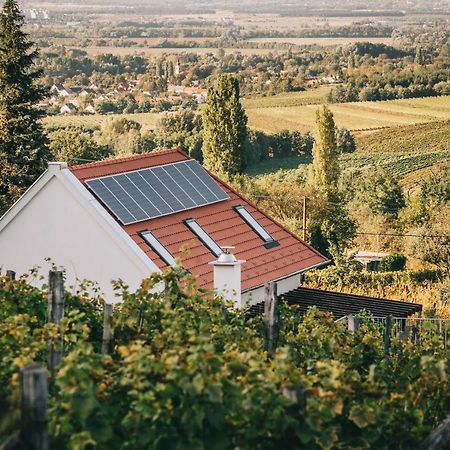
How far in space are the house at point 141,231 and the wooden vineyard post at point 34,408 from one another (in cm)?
1067

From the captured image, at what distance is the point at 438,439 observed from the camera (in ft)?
24.8

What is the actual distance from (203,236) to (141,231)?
127 centimetres

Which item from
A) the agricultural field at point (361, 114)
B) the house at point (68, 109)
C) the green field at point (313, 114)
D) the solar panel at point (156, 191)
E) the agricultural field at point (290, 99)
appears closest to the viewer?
the solar panel at point (156, 191)

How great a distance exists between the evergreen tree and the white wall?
40.9m

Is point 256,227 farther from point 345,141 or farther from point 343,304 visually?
point 345,141

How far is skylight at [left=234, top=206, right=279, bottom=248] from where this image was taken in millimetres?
20688

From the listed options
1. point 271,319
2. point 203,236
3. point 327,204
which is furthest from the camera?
point 327,204

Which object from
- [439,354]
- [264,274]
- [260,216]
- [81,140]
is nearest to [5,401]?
[439,354]

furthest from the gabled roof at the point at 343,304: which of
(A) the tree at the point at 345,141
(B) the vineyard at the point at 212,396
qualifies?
(A) the tree at the point at 345,141

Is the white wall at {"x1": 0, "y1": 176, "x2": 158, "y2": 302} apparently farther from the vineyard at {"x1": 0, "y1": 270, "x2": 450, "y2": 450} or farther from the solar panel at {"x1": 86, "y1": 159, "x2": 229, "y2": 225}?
the vineyard at {"x1": 0, "y1": 270, "x2": 450, "y2": 450}

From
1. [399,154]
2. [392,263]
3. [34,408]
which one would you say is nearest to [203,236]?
[34,408]

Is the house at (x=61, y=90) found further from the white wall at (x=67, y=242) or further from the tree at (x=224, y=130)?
the white wall at (x=67, y=242)

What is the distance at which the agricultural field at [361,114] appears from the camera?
319ft

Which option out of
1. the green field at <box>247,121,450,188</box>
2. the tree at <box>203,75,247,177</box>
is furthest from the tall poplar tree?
the green field at <box>247,121,450,188</box>
